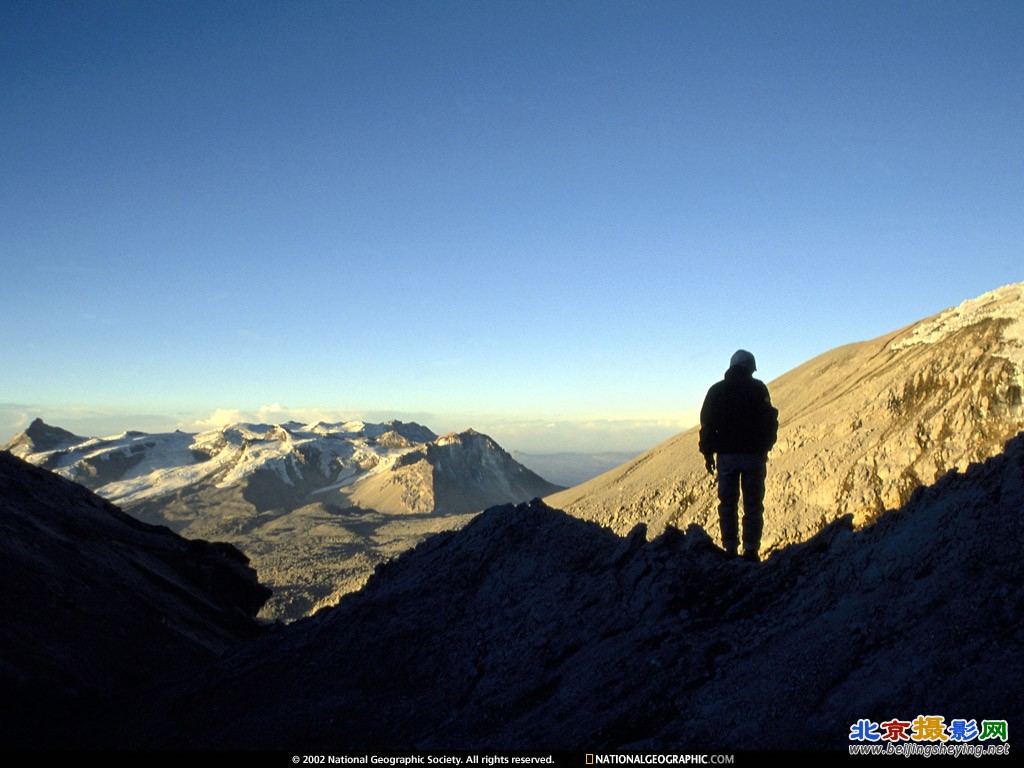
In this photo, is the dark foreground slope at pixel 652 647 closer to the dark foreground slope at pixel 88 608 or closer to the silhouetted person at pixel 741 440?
the silhouetted person at pixel 741 440

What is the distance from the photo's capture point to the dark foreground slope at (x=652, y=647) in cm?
386

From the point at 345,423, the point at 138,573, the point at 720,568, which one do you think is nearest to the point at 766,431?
the point at 720,568

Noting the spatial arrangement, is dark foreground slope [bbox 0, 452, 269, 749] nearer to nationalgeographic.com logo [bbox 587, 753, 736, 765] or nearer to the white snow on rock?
nationalgeographic.com logo [bbox 587, 753, 736, 765]

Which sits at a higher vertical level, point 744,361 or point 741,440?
point 744,361

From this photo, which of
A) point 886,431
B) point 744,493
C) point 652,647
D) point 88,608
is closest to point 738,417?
point 744,493

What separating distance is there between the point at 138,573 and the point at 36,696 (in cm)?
378

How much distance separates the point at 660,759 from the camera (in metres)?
4.03

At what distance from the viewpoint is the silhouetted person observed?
23.0 feet

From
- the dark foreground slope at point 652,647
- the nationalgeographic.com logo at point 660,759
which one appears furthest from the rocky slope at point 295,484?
the nationalgeographic.com logo at point 660,759

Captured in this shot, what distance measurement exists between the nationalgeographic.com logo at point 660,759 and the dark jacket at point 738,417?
367 cm

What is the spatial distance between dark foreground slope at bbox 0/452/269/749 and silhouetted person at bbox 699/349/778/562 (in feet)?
21.5

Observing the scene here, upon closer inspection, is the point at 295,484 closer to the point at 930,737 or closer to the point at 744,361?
the point at 744,361

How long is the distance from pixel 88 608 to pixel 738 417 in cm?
833

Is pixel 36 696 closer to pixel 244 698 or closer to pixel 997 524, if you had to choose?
pixel 244 698
